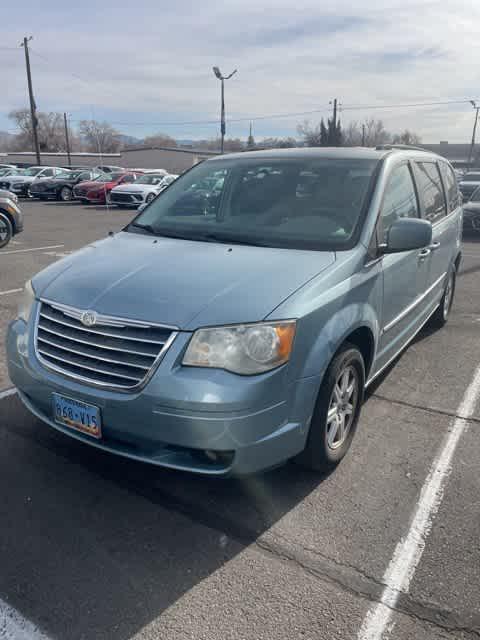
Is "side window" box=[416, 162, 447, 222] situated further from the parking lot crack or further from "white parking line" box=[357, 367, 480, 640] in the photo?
"white parking line" box=[357, 367, 480, 640]

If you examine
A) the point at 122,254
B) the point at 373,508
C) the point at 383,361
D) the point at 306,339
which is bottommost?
the point at 373,508

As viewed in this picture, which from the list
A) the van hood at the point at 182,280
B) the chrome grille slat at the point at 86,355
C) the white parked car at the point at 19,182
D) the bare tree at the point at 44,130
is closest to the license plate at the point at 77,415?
the chrome grille slat at the point at 86,355

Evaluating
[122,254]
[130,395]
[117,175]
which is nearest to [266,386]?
[130,395]

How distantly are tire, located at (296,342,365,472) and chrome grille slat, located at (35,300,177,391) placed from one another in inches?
36.1

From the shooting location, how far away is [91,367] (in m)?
2.73

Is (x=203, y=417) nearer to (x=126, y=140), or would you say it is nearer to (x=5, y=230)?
(x=5, y=230)

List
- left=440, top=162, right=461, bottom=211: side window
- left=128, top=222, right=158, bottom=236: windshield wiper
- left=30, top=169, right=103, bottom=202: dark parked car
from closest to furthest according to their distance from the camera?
left=128, top=222, right=158, bottom=236: windshield wiper, left=440, top=162, right=461, bottom=211: side window, left=30, top=169, right=103, bottom=202: dark parked car

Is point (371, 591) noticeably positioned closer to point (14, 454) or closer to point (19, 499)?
point (19, 499)

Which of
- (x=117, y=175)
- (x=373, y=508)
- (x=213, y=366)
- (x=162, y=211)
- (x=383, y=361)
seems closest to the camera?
(x=213, y=366)

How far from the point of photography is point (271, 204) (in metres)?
3.76

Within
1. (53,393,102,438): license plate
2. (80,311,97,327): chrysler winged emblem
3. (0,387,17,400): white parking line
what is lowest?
(0,387,17,400): white parking line

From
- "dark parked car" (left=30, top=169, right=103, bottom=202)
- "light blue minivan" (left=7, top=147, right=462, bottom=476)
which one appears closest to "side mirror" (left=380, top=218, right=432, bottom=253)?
"light blue minivan" (left=7, top=147, right=462, bottom=476)

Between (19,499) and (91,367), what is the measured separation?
87 centimetres

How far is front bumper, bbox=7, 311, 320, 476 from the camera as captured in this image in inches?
97.2
